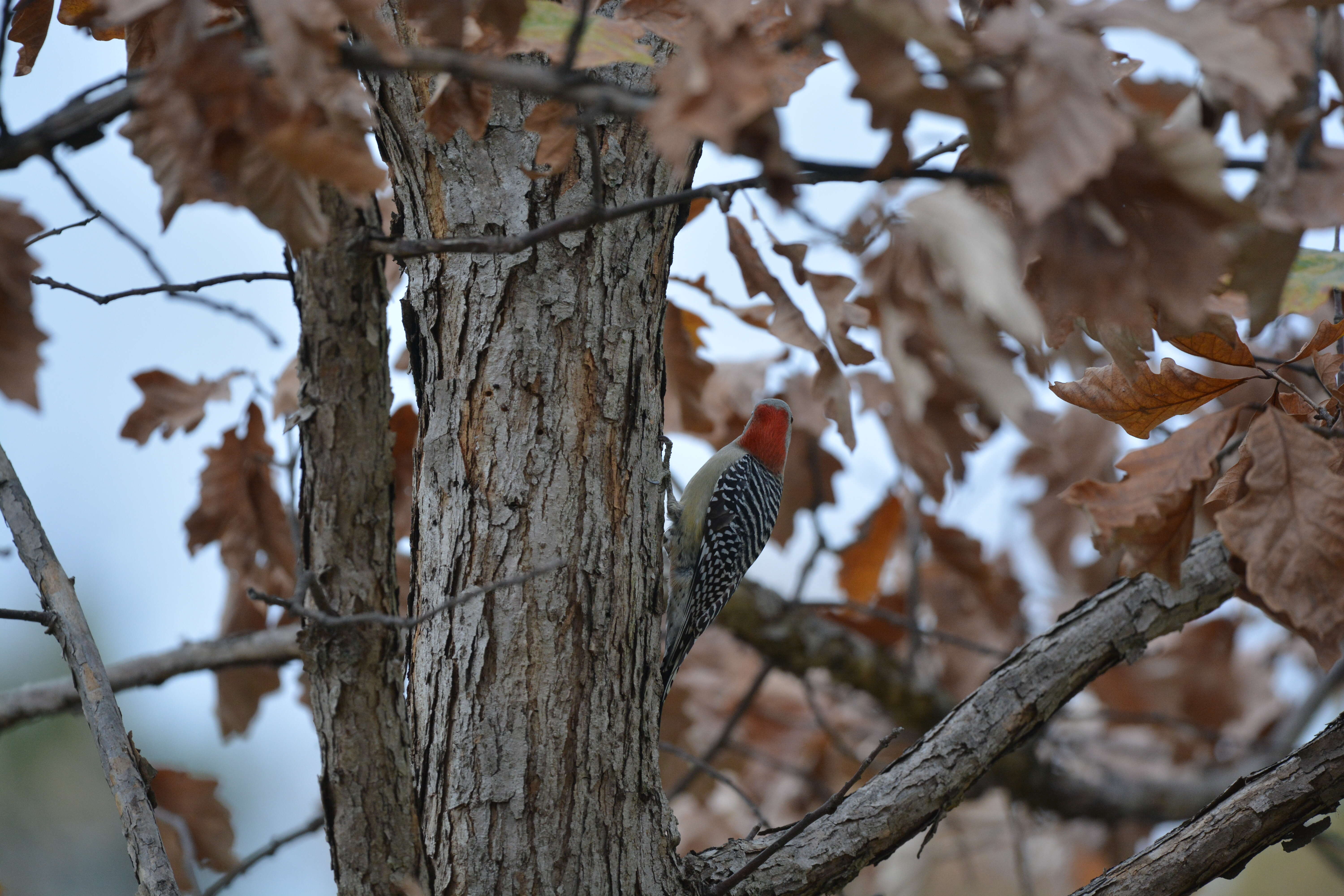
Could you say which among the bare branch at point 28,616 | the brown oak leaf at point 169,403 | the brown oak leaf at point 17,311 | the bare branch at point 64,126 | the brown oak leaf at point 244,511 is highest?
the brown oak leaf at point 169,403

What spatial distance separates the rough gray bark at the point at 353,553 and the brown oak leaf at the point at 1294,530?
139 centimetres

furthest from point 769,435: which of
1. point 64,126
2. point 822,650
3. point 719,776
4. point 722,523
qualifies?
point 64,126

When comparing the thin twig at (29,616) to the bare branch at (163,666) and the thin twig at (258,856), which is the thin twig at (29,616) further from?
the bare branch at (163,666)

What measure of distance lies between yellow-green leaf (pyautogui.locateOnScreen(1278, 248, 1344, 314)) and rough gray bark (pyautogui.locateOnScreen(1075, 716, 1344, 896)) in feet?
2.82

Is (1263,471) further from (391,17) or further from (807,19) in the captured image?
(391,17)

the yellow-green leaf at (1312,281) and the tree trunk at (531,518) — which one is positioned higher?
the tree trunk at (531,518)

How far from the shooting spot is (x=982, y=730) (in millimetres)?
2057

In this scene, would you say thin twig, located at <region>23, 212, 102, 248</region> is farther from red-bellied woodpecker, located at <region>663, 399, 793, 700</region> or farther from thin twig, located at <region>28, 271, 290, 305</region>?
red-bellied woodpecker, located at <region>663, 399, 793, 700</region>

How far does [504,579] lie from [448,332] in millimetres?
503

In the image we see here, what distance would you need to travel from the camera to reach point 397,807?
1.49 m

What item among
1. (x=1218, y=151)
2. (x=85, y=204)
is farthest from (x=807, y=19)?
(x=85, y=204)

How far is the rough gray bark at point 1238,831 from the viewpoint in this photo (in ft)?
5.88

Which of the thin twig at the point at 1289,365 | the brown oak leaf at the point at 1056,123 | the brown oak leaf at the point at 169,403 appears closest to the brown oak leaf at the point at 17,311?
the brown oak leaf at the point at 1056,123

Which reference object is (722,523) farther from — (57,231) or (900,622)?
(57,231)
